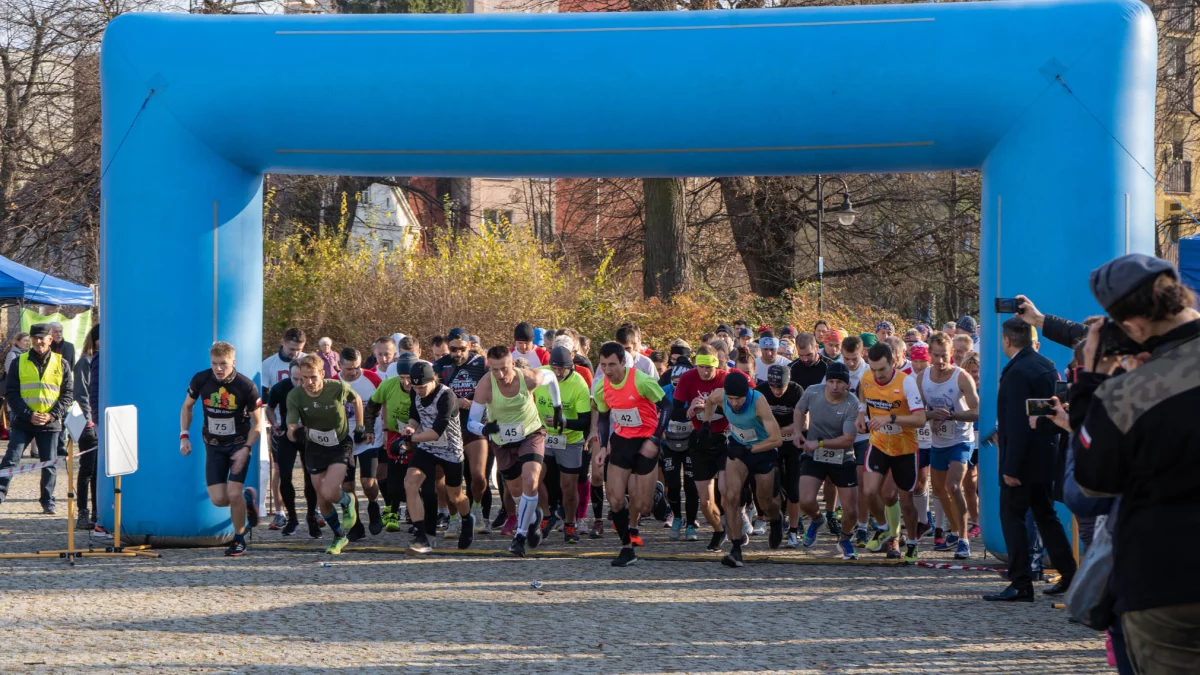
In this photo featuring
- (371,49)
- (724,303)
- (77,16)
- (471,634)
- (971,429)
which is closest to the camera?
(471,634)

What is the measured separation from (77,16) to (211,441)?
19714 millimetres

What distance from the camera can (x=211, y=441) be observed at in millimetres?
10422

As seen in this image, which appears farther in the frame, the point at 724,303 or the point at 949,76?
the point at 724,303

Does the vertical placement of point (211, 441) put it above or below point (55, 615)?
above

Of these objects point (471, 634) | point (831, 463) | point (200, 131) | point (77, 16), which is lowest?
point (471, 634)

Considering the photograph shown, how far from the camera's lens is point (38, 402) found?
13.4 m

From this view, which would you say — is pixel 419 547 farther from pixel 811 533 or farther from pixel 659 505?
pixel 811 533

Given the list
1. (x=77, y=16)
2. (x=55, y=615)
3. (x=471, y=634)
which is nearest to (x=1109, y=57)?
(x=471, y=634)

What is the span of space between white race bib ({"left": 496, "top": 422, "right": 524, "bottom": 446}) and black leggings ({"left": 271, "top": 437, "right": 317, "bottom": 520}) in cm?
171

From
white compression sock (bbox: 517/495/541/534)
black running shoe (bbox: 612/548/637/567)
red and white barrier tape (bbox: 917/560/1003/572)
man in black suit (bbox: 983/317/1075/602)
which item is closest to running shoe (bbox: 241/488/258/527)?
→ white compression sock (bbox: 517/495/541/534)

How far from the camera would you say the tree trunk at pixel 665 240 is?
2306cm

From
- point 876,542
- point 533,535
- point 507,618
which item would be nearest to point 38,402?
point 533,535

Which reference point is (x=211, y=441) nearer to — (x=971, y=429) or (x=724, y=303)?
(x=971, y=429)

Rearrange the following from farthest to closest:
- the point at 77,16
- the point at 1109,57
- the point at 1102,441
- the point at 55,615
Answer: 1. the point at 77,16
2. the point at 1109,57
3. the point at 55,615
4. the point at 1102,441
